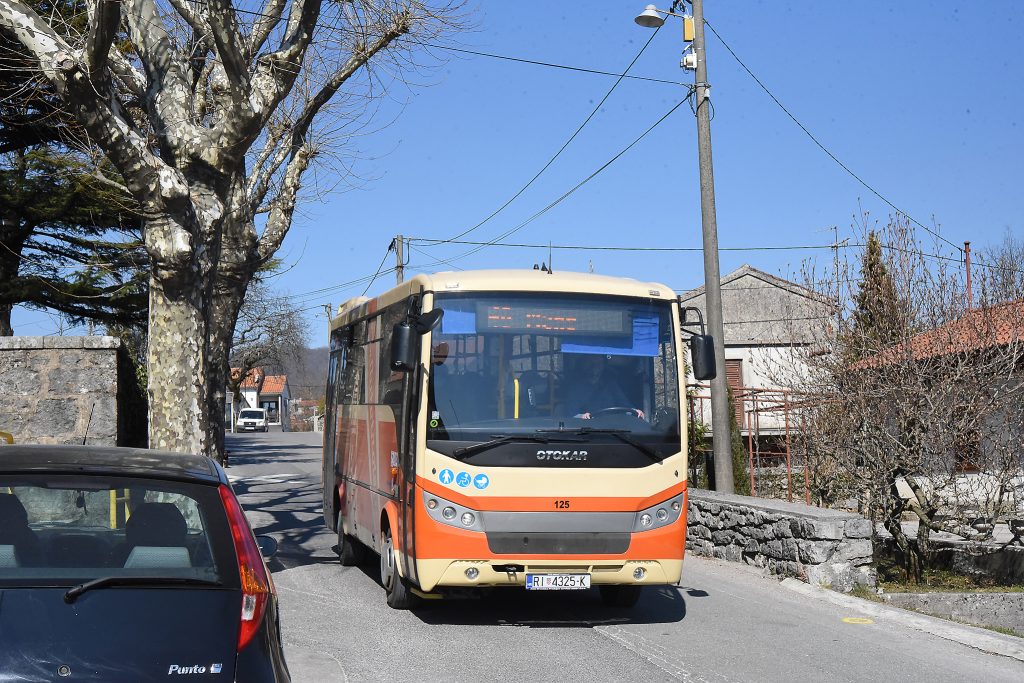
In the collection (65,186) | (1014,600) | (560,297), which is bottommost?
(1014,600)

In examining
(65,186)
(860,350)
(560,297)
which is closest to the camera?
(560,297)

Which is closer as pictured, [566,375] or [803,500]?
[566,375]

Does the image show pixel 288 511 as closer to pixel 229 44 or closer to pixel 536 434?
pixel 229 44

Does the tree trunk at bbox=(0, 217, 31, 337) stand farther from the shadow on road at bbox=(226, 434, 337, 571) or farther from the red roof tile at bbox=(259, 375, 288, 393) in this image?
the red roof tile at bbox=(259, 375, 288, 393)

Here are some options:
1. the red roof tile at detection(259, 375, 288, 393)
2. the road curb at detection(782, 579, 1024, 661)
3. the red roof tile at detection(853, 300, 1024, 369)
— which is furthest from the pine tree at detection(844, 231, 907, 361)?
the red roof tile at detection(259, 375, 288, 393)

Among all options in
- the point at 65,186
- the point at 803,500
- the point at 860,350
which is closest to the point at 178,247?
the point at 860,350

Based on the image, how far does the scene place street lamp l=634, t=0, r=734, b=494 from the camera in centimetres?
1491

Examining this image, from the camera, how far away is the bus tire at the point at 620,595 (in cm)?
969

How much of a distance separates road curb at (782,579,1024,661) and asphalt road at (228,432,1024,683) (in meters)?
0.03

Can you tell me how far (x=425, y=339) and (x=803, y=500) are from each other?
380 inches

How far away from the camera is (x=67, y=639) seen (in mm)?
3574

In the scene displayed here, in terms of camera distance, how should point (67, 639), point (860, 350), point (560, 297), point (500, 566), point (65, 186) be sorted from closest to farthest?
point (67, 639) → point (500, 566) → point (560, 297) → point (860, 350) → point (65, 186)

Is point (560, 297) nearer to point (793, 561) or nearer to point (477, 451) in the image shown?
point (477, 451)

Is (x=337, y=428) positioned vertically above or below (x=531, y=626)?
above
